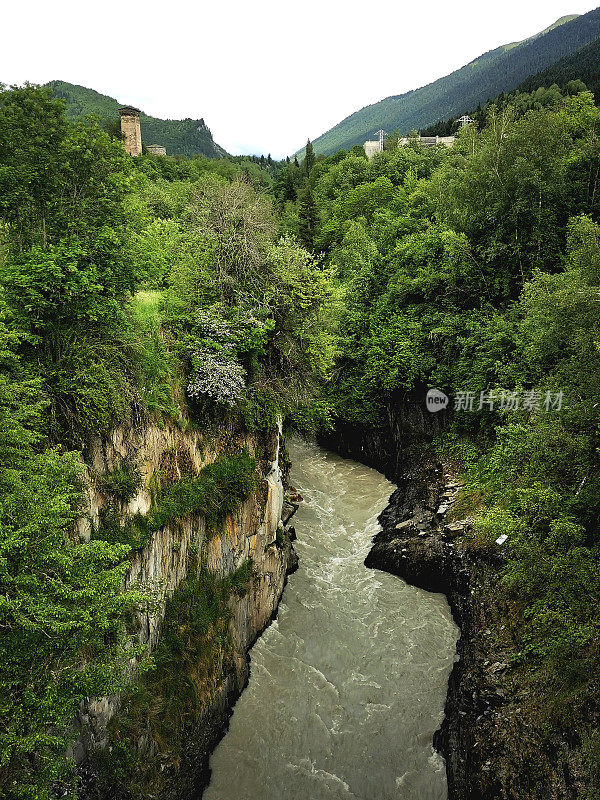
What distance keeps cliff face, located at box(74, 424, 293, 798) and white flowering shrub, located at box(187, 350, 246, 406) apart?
115 centimetres

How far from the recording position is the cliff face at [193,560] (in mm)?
8984

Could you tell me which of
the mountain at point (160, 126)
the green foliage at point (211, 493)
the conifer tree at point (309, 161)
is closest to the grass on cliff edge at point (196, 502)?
the green foliage at point (211, 493)

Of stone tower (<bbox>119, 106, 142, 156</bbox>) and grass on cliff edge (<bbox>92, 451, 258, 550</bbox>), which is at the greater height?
stone tower (<bbox>119, 106, 142, 156</bbox>)

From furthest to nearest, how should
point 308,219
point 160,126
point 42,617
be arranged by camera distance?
point 160,126, point 308,219, point 42,617

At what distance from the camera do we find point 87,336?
9.53m

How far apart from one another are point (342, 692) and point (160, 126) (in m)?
157

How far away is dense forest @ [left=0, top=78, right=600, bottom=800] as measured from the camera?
6613mm

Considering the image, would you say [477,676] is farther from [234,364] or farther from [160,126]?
[160,126]

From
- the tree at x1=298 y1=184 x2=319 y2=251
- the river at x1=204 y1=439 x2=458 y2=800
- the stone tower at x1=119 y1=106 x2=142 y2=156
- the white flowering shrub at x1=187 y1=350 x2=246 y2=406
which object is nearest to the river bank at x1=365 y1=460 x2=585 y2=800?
the river at x1=204 y1=439 x2=458 y2=800

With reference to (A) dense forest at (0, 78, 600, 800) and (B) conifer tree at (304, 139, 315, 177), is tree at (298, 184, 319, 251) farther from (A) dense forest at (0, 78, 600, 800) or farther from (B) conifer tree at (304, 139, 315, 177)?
(A) dense forest at (0, 78, 600, 800)

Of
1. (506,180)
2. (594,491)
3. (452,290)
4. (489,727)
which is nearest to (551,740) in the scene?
(489,727)

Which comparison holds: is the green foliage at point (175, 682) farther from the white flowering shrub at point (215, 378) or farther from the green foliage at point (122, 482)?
the white flowering shrub at point (215, 378)

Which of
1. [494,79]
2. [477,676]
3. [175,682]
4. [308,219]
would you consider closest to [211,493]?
[175,682]

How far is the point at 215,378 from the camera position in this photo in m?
12.8
